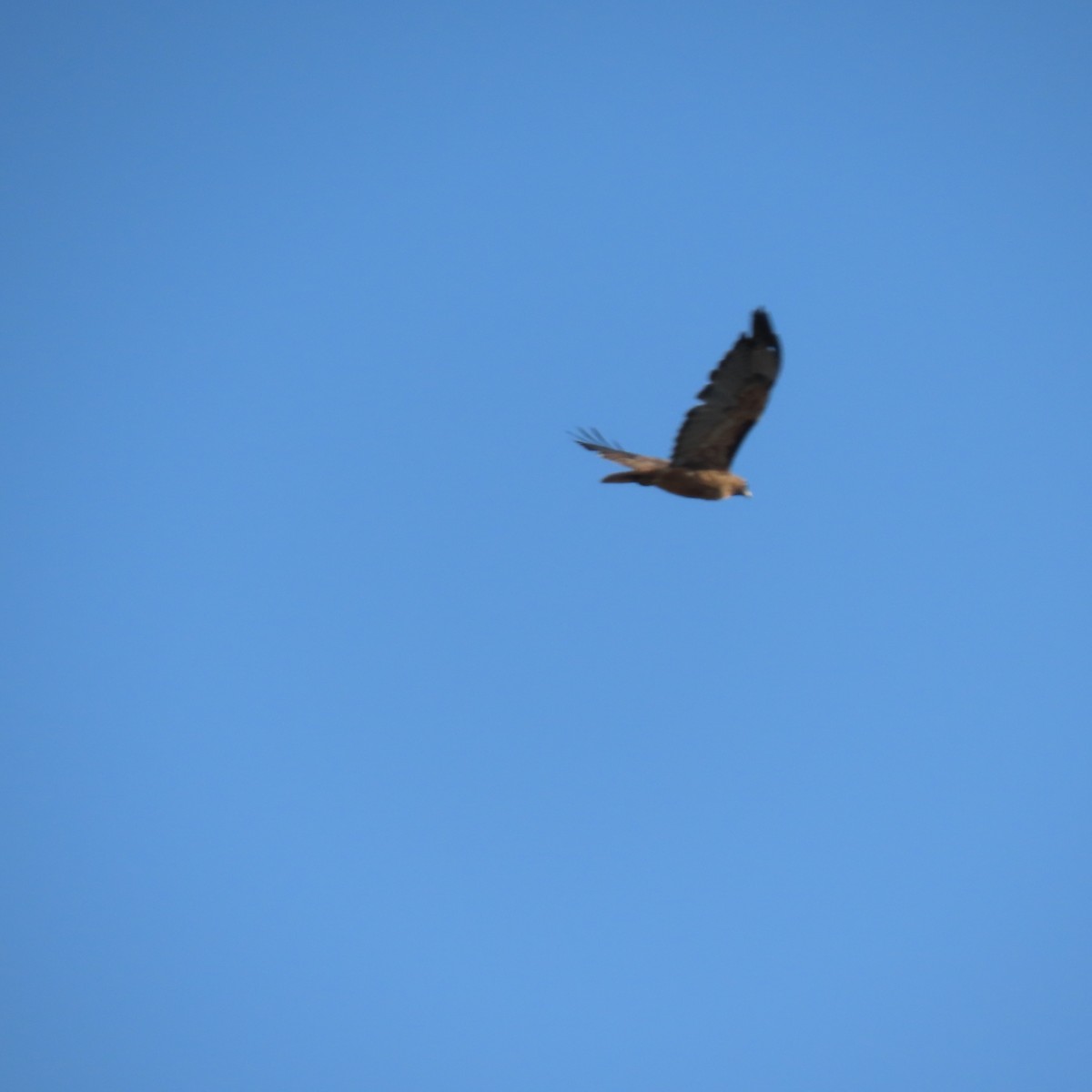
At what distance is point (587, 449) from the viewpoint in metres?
16.7

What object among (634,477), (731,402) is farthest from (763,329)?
(634,477)

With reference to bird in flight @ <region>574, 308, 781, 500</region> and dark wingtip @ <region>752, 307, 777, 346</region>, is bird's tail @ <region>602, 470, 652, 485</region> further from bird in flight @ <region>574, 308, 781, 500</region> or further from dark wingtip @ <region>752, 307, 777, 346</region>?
dark wingtip @ <region>752, 307, 777, 346</region>

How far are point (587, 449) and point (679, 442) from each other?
5.06 ft

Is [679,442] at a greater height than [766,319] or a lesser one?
lesser

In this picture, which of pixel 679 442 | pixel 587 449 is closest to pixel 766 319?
pixel 679 442

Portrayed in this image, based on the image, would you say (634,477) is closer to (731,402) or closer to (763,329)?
(731,402)

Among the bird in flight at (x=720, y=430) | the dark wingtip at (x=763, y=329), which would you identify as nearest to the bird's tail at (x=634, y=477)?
the bird in flight at (x=720, y=430)

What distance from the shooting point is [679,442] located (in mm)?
15758

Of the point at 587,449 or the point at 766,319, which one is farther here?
the point at 587,449

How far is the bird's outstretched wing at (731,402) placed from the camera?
582 inches

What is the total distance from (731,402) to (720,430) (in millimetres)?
481

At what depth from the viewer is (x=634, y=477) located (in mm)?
15727

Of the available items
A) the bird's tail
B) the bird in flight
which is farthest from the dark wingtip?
the bird's tail

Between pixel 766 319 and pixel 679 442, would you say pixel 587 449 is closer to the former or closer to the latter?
pixel 679 442
